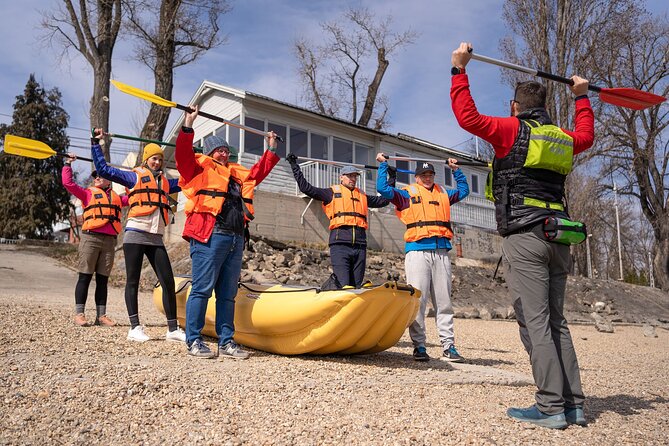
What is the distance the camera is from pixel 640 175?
2456cm

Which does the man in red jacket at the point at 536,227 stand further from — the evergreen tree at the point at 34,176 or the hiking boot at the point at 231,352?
the evergreen tree at the point at 34,176

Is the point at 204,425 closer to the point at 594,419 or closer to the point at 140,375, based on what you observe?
the point at 140,375

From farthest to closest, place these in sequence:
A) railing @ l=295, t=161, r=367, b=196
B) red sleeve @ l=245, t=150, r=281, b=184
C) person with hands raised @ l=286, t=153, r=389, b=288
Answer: railing @ l=295, t=161, r=367, b=196
person with hands raised @ l=286, t=153, r=389, b=288
red sleeve @ l=245, t=150, r=281, b=184

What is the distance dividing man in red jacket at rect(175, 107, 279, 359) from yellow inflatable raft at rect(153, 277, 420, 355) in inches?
13.3

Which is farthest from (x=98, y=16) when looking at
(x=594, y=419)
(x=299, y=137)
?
(x=594, y=419)

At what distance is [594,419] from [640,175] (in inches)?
955

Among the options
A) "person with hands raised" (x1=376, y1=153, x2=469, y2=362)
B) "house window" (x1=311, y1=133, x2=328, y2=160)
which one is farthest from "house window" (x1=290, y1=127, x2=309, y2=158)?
"person with hands raised" (x1=376, y1=153, x2=469, y2=362)

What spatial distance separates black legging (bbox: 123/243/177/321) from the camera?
215 inches

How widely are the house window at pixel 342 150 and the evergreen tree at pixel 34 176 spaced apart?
19.3 meters

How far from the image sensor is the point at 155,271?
5.54 metres

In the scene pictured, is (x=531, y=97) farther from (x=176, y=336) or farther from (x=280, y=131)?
(x=280, y=131)

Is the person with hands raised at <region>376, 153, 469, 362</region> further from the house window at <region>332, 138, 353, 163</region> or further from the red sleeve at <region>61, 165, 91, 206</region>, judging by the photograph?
the house window at <region>332, 138, 353, 163</region>

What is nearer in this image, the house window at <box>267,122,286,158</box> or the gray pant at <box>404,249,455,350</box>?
the gray pant at <box>404,249,455,350</box>

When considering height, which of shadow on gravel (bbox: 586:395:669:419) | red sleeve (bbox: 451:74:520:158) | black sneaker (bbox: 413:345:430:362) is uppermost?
red sleeve (bbox: 451:74:520:158)
